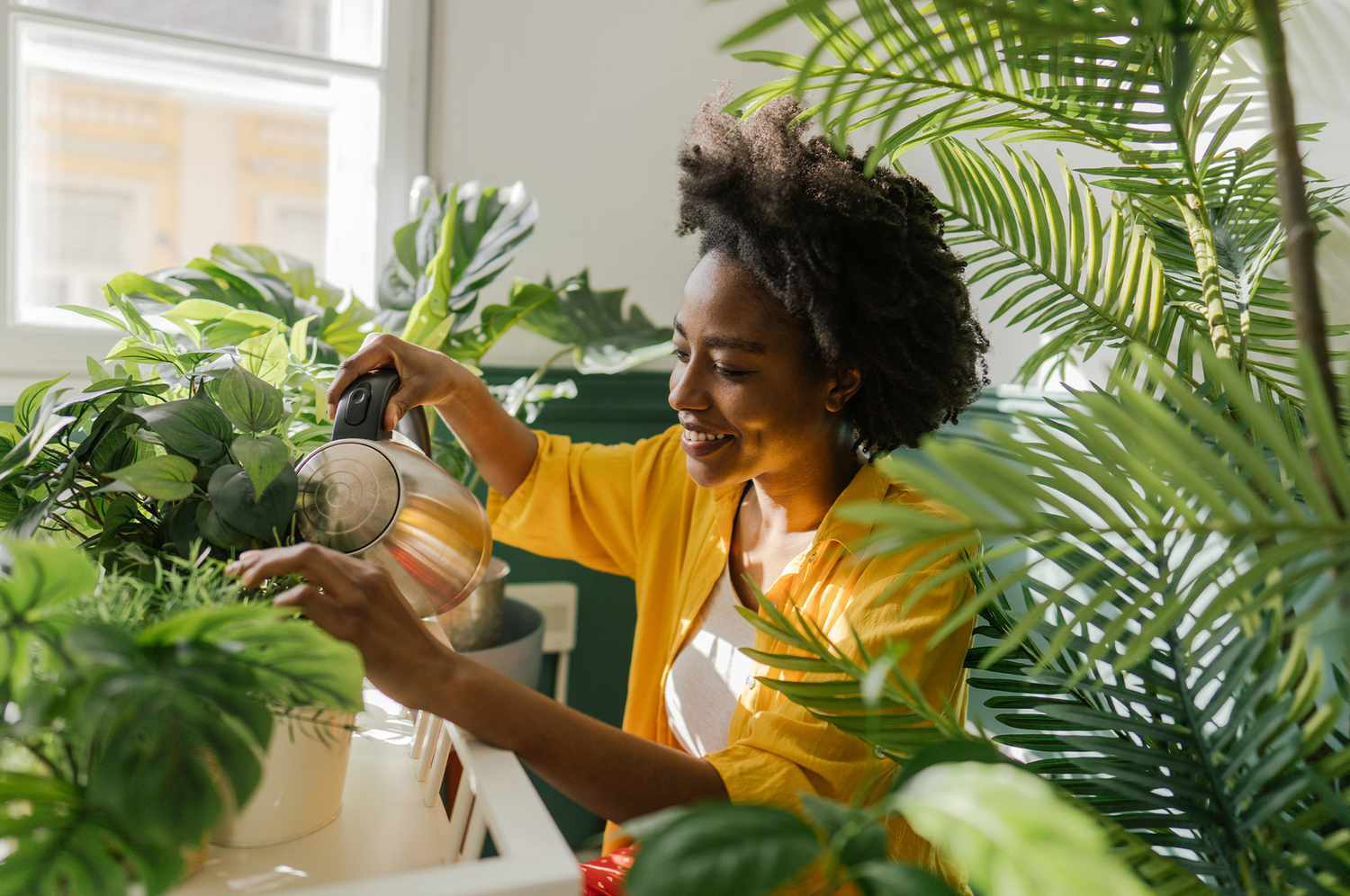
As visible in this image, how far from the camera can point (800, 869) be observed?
0.36 meters

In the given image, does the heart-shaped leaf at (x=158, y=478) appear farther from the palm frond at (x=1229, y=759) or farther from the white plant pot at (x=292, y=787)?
the palm frond at (x=1229, y=759)

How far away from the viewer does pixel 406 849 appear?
2.06 feet

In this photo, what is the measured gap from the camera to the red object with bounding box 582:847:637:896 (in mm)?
813

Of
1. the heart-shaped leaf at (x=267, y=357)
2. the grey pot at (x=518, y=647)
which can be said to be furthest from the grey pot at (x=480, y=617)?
the heart-shaped leaf at (x=267, y=357)

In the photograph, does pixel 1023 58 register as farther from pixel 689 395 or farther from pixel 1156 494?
pixel 689 395

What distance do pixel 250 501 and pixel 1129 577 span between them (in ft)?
1.84

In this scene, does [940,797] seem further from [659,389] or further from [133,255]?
[133,255]

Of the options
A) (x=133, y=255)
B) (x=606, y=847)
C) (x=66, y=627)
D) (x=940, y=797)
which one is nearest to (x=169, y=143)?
(x=133, y=255)

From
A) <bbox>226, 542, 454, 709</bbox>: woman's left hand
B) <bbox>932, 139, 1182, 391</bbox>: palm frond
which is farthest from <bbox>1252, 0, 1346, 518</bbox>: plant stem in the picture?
<bbox>226, 542, 454, 709</bbox>: woman's left hand

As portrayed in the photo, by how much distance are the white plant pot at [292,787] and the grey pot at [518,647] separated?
57cm

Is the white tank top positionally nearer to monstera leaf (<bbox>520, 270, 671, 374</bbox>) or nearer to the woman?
the woman

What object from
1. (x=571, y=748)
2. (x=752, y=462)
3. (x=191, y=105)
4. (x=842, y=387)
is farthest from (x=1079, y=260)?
(x=191, y=105)

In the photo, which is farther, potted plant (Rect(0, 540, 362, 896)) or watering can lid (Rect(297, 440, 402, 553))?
watering can lid (Rect(297, 440, 402, 553))

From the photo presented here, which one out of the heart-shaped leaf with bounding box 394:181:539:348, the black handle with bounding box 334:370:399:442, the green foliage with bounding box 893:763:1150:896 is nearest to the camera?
the green foliage with bounding box 893:763:1150:896
